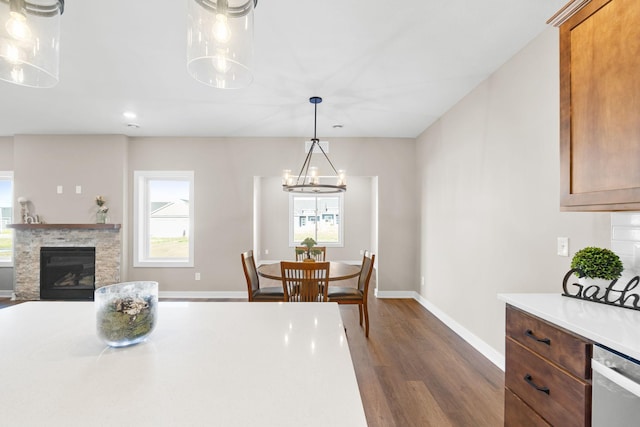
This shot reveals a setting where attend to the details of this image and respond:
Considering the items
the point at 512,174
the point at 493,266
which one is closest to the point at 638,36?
the point at 512,174

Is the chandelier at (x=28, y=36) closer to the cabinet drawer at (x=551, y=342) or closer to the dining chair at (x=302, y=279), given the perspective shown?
the cabinet drawer at (x=551, y=342)

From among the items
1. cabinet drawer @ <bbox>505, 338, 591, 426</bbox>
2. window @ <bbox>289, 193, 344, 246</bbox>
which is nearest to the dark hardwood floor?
cabinet drawer @ <bbox>505, 338, 591, 426</bbox>

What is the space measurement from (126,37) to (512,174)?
3.14 metres

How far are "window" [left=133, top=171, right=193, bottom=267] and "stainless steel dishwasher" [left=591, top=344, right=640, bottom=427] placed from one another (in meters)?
5.15

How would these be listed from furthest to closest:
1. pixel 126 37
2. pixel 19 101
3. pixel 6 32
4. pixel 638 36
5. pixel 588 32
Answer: pixel 19 101 < pixel 126 37 < pixel 588 32 < pixel 638 36 < pixel 6 32

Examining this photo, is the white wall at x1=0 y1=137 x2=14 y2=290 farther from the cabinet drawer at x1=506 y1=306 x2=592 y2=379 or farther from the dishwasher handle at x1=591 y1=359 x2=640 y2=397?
the dishwasher handle at x1=591 y1=359 x2=640 y2=397

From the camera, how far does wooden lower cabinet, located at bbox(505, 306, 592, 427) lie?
1263 mm

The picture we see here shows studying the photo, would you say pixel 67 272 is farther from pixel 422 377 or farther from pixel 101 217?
pixel 422 377

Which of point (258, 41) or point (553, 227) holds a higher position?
point (258, 41)

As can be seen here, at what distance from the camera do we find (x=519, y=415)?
5.29ft

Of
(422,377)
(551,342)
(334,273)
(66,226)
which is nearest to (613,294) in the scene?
(551,342)

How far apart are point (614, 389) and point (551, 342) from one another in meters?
0.27

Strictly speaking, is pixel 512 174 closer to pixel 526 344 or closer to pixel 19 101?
pixel 526 344

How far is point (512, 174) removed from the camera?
2619 mm
